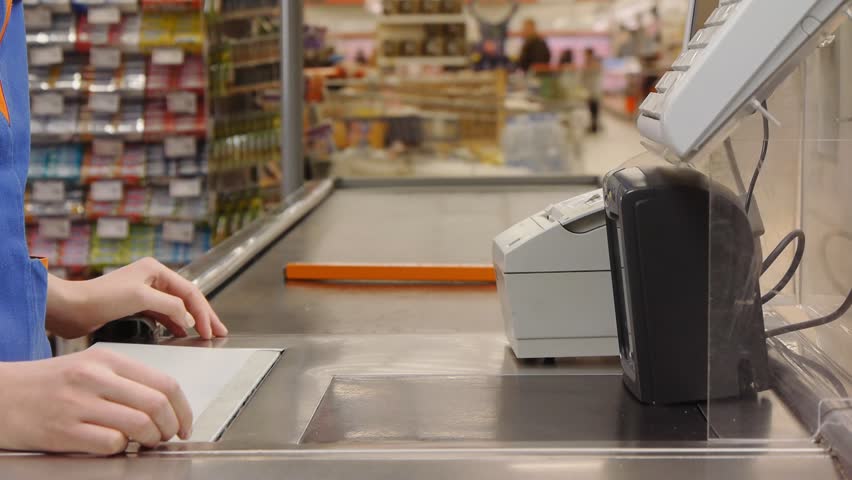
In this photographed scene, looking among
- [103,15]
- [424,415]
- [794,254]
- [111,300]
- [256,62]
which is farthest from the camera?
[256,62]

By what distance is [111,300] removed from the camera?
1.29 metres

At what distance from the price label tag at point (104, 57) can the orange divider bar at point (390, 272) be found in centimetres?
302

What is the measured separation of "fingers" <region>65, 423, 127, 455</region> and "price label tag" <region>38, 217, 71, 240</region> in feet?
13.8

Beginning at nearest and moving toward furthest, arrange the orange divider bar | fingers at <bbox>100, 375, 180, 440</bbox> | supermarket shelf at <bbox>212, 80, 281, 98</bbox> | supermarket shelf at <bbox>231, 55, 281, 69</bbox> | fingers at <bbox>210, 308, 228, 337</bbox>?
fingers at <bbox>100, 375, 180, 440</bbox> < fingers at <bbox>210, 308, 228, 337</bbox> < the orange divider bar < supermarket shelf at <bbox>212, 80, 281, 98</bbox> < supermarket shelf at <bbox>231, 55, 281, 69</bbox>

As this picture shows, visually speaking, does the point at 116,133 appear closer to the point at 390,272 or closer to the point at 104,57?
the point at 104,57

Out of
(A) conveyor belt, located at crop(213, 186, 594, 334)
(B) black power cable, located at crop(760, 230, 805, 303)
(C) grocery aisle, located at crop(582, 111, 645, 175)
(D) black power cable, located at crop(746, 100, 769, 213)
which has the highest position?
(D) black power cable, located at crop(746, 100, 769, 213)

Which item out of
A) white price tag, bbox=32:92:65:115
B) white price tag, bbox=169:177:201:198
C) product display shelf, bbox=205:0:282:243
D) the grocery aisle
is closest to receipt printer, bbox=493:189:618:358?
product display shelf, bbox=205:0:282:243

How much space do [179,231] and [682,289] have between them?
4073 mm

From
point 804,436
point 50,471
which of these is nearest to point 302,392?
point 50,471

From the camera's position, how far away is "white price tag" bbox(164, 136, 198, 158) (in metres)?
4.71

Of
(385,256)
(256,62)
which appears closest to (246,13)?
(256,62)

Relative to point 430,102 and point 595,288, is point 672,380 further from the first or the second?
point 430,102

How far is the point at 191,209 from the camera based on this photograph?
4805 mm

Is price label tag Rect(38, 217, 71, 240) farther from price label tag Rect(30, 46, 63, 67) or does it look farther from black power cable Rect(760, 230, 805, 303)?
black power cable Rect(760, 230, 805, 303)
